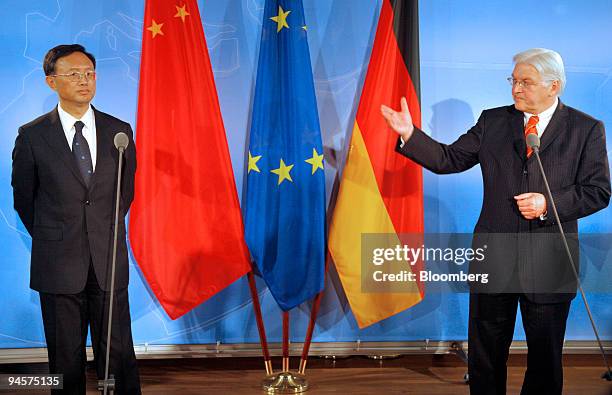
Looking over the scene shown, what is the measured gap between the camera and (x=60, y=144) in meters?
3.10

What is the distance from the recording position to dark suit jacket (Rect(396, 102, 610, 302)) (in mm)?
2953

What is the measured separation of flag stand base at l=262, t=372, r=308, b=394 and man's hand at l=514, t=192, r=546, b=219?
158cm

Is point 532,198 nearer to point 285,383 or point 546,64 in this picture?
point 546,64

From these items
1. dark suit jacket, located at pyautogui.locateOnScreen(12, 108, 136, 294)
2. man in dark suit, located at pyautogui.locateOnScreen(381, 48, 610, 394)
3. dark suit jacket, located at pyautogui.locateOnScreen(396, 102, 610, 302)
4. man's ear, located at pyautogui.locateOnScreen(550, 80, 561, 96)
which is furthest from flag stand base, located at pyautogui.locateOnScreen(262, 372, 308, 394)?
man's ear, located at pyautogui.locateOnScreen(550, 80, 561, 96)

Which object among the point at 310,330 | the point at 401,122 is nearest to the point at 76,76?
the point at 401,122

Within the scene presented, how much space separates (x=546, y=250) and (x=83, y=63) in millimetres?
2205

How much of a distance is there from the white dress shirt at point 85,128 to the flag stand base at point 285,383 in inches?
59.5

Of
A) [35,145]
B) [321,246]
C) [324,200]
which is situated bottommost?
[321,246]

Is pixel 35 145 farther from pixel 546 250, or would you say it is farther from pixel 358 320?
pixel 546 250

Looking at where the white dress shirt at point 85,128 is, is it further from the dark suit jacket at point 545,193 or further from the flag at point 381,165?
the dark suit jacket at point 545,193

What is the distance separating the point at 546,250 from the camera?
118 inches

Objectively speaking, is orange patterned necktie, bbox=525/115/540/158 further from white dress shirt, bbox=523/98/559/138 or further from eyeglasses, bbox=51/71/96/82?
eyeglasses, bbox=51/71/96/82

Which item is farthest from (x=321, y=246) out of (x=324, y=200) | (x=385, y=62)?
(x=385, y=62)

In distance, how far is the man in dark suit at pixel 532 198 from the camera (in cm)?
297
